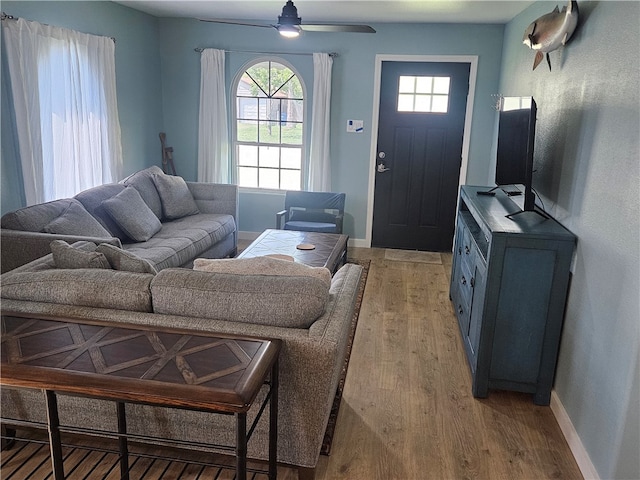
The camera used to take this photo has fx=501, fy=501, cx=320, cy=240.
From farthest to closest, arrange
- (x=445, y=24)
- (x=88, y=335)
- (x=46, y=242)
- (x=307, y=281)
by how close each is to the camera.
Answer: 1. (x=445, y=24)
2. (x=46, y=242)
3. (x=307, y=281)
4. (x=88, y=335)

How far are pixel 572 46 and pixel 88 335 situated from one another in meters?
2.87

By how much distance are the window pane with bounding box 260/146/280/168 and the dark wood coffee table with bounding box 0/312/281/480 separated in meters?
4.16

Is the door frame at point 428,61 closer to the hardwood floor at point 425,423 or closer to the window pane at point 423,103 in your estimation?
the window pane at point 423,103

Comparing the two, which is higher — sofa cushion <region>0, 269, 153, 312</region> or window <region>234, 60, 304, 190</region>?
window <region>234, 60, 304, 190</region>

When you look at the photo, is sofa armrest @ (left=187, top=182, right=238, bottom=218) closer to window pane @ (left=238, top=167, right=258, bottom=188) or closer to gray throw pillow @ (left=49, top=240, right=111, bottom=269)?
window pane @ (left=238, top=167, right=258, bottom=188)

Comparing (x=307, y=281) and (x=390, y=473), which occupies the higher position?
(x=307, y=281)

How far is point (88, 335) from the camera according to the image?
1.82 metres

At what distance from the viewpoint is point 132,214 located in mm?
4121

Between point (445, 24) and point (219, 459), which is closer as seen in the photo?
point (219, 459)

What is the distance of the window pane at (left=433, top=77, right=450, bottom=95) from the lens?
5.36 m

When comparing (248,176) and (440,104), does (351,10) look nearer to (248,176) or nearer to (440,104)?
(440,104)

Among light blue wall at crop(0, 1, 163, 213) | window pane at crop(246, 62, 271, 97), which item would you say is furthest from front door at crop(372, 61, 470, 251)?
light blue wall at crop(0, 1, 163, 213)

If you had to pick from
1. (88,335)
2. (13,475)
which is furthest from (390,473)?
(13,475)

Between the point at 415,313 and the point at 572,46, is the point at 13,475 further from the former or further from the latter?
the point at 572,46
